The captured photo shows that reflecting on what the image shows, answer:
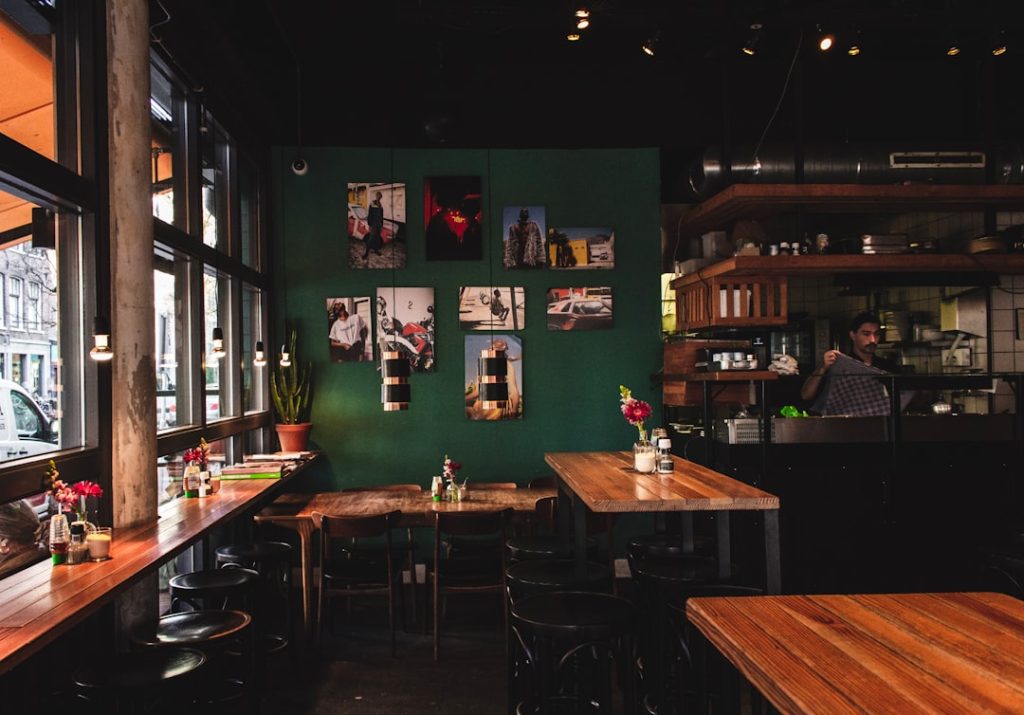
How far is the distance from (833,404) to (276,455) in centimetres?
444

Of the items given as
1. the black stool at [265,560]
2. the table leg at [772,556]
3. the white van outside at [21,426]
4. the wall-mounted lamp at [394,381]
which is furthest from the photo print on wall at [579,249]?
the white van outside at [21,426]

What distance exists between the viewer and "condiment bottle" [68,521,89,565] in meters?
2.97

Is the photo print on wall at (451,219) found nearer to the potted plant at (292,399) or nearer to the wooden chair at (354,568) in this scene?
the potted plant at (292,399)

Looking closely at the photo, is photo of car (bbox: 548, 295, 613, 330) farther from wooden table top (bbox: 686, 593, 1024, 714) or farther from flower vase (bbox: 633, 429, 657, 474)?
wooden table top (bbox: 686, 593, 1024, 714)

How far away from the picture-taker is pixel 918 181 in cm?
667

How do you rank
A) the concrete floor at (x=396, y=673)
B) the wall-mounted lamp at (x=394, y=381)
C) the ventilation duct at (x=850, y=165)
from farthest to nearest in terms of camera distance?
the ventilation duct at (x=850, y=165), the wall-mounted lamp at (x=394, y=381), the concrete floor at (x=396, y=673)

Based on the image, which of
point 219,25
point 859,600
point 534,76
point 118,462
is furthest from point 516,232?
point 859,600

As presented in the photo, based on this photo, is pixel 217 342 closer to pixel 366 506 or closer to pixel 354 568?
pixel 366 506

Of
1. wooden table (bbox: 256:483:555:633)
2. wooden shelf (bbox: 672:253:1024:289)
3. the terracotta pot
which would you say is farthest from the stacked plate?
the terracotta pot

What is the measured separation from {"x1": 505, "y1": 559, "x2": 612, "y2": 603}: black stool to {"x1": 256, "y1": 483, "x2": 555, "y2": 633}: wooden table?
41.5 inches

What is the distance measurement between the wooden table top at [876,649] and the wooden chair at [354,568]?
2.92m

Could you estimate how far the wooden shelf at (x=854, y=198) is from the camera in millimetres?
6270

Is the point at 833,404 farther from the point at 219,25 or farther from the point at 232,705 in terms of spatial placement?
the point at 219,25

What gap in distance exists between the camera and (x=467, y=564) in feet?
16.4
